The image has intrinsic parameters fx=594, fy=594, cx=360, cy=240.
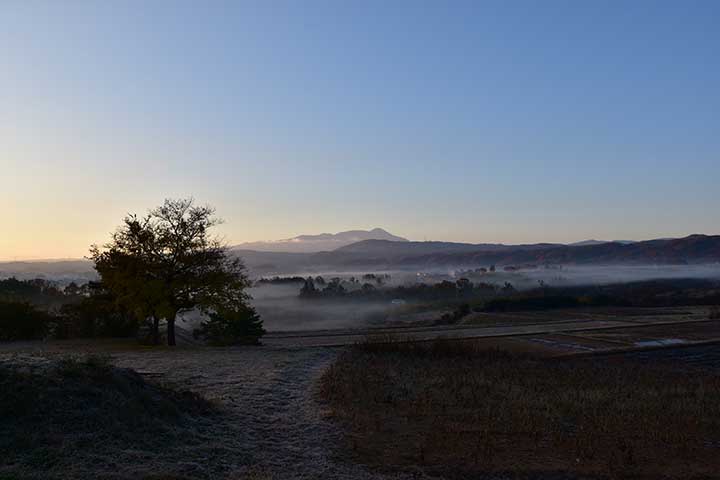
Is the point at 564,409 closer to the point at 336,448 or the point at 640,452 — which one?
the point at 640,452

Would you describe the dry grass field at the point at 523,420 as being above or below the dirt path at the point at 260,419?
below

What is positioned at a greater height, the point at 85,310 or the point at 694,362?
the point at 85,310

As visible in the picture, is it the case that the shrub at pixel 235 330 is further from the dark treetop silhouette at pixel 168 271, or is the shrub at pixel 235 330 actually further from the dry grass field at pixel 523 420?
the dry grass field at pixel 523 420

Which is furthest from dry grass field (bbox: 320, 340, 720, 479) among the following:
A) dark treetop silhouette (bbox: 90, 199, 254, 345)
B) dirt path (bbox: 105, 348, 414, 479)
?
dark treetop silhouette (bbox: 90, 199, 254, 345)

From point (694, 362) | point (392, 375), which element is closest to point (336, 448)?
point (392, 375)

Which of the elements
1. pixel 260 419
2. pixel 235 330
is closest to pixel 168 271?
pixel 235 330

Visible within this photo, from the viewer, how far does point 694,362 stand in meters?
38.9

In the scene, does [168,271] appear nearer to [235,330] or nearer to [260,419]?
[235,330]

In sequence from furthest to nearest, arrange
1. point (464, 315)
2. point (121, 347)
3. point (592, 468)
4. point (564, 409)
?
point (464, 315)
point (121, 347)
point (564, 409)
point (592, 468)

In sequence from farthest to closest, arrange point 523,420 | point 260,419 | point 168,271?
1. point 168,271
2. point 523,420
3. point 260,419

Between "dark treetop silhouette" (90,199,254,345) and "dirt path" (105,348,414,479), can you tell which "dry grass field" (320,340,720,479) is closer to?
"dirt path" (105,348,414,479)

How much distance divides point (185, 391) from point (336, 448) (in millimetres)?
4992

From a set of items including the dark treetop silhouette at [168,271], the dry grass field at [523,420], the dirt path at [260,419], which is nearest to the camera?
the dirt path at [260,419]

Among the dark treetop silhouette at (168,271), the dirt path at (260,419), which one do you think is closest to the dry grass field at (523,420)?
the dirt path at (260,419)
